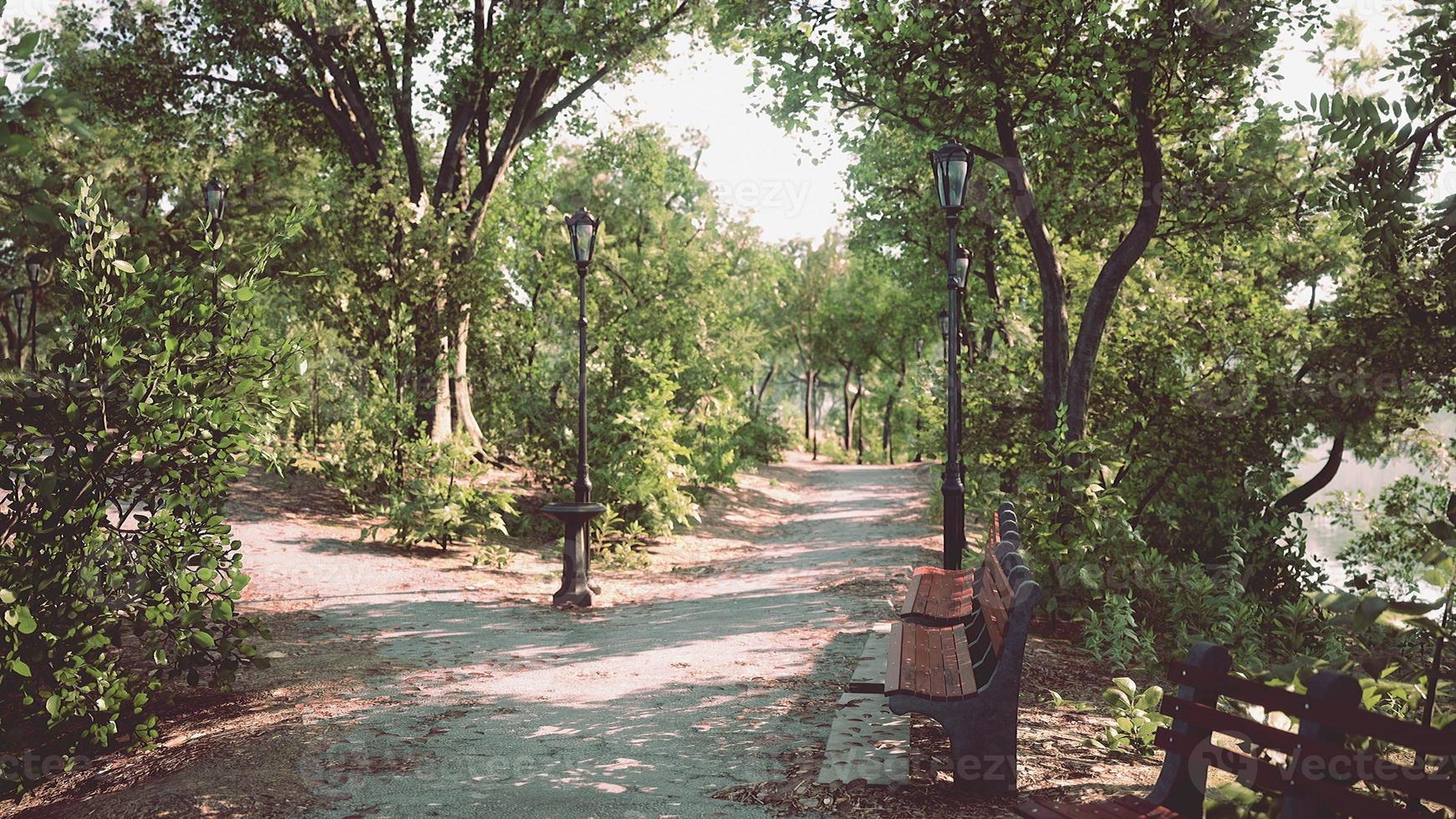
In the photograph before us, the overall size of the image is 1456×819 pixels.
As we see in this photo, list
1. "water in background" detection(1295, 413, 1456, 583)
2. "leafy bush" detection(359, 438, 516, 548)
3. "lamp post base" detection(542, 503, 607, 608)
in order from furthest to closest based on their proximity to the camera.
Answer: "water in background" detection(1295, 413, 1456, 583)
"leafy bush" detection(359, 438, 516, 548)
"lamp post base" detection(542, 503, 607, 608)

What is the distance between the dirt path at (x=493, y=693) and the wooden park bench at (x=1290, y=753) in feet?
6.30

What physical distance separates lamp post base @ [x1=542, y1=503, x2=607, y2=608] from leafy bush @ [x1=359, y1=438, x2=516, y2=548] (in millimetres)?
1916

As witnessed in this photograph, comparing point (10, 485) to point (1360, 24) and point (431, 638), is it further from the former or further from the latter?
point (1360, 24)

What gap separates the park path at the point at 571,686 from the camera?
4.66 meters

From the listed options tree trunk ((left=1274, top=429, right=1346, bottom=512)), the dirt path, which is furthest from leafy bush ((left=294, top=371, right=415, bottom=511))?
tree trunk ((left=1274, top=429, right=1346, bottom=512))

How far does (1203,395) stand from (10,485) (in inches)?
443

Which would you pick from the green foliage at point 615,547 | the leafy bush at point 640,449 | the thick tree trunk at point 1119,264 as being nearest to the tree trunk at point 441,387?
the leafy bush at point 640,449

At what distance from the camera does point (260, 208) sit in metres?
25.0

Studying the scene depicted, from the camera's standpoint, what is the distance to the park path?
→ 4660 millimetres

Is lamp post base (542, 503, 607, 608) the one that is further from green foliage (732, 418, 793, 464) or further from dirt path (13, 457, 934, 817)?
green foliage (732, 418, 793, 464)

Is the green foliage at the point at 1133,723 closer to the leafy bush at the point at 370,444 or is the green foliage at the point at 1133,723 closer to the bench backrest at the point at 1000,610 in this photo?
the bench backrest at the point at 1000,610

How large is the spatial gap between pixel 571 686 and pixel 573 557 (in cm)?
380

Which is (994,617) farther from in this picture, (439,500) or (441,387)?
(441,387)

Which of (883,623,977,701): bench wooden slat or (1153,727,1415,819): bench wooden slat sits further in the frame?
(883,623,977,701): bench wooden slat
